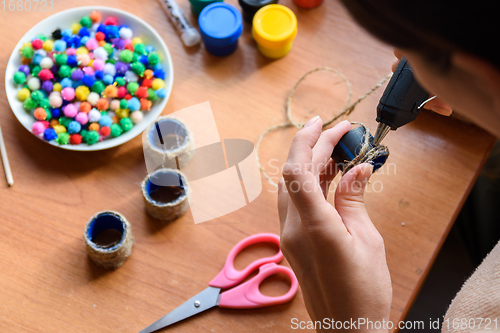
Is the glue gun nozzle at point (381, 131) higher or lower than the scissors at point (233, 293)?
higher

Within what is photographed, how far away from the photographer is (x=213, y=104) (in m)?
0.76

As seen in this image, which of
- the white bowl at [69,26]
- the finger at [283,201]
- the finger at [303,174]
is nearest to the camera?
the finger at [303,174]

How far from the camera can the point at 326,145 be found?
1.84 feet

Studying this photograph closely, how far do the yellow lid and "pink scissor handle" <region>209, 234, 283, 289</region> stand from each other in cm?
40

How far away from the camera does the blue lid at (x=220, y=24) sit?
29.5 inches

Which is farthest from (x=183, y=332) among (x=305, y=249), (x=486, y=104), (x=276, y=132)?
(x=486, y=104)

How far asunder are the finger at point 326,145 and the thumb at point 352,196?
0.16 feet

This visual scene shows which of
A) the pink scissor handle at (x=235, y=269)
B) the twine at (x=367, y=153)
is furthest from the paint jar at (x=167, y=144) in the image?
the twine at (x=367, y=153)

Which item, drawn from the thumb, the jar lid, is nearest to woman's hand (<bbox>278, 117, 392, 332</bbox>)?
the thumb

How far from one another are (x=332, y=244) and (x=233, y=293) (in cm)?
21

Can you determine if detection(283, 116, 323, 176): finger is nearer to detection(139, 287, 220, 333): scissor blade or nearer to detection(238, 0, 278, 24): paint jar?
detection(139, 287, 220, 333): scissor blade

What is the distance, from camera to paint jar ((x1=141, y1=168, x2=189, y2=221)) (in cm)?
62

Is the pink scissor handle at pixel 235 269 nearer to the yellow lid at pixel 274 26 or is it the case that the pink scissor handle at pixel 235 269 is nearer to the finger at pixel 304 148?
the finger at pixel 304 148

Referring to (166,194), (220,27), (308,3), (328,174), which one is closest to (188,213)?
(166,194)
